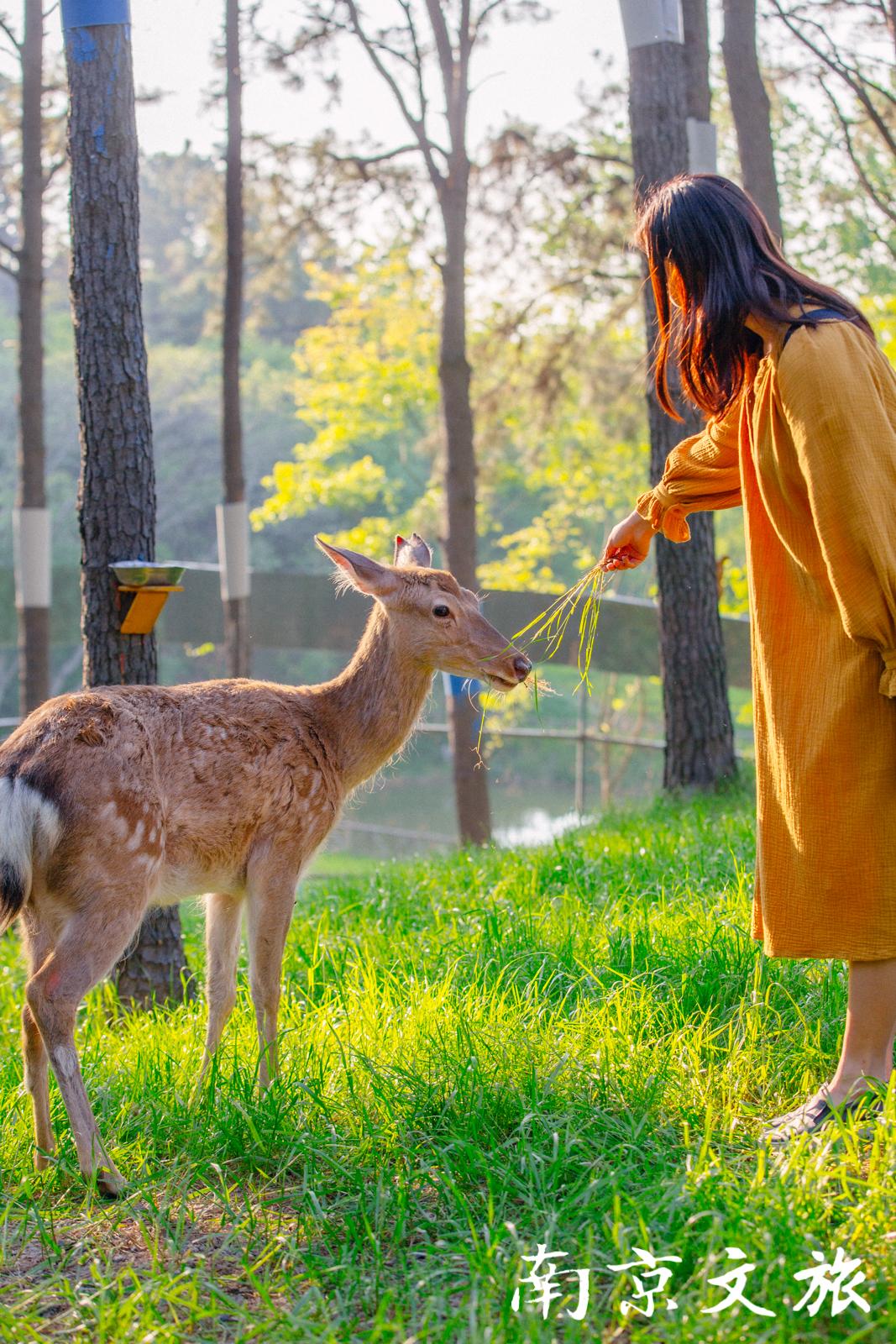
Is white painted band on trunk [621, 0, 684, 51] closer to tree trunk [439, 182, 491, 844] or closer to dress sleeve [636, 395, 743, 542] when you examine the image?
tree trunk [439, 182, 491, 844]

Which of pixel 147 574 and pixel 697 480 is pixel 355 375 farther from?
pixel 697 480

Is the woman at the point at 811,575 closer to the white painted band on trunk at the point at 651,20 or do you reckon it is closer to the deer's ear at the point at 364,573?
the deer's ear at the point at 364,573

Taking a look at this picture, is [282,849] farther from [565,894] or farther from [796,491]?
[796,491]

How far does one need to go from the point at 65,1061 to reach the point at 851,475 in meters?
2.50

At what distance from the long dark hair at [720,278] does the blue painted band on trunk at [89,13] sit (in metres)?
3.19

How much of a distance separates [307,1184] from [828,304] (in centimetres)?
248

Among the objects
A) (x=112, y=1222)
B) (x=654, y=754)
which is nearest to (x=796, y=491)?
(x=112, y=1222)

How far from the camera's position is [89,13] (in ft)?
17.3

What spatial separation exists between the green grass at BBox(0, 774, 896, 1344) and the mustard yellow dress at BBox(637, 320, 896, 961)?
22.2 inches

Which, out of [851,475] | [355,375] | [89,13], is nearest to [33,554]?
[89,13]

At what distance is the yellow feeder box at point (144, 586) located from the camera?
5.01 m

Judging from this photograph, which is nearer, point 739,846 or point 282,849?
point 282,849

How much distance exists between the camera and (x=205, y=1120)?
3.46 metres

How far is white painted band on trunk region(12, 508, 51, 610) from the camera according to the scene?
10.0m
